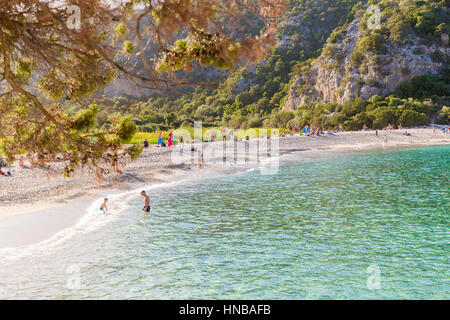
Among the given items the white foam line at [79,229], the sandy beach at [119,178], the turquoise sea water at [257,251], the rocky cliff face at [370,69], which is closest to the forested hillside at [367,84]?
the rocky cliff face at [370,69]

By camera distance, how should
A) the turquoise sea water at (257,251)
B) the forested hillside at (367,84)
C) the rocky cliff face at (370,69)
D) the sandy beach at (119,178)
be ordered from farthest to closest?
1. the rocky cliff face at (370,69)
2. the forested hillside at (367,84)
3. the sandy beach at (119,178)
4. the turquoise sea water at (257,251)

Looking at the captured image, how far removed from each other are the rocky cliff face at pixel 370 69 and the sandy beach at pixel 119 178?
28163 mm

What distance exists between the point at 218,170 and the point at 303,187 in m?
11.4

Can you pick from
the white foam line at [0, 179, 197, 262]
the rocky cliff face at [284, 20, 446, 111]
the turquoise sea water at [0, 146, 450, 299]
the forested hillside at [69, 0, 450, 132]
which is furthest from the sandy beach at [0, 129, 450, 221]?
the rocky cliff face at [284, 20, 446, 111]

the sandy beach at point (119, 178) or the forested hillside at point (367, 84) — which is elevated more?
the forested hillside at point (367, 84)

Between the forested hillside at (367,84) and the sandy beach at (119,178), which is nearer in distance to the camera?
the sandy beach at (119,178)

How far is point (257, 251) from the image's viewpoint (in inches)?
567

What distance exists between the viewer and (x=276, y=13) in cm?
704

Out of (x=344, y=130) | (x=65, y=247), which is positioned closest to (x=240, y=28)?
(x=65, y=247)

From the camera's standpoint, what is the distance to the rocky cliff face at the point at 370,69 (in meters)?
88.1

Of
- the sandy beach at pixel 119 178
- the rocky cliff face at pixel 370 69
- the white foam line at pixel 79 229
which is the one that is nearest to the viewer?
the white foam line at pixel 79 229

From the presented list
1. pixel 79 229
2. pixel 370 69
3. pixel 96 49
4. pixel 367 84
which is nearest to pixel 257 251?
pixel 79 229

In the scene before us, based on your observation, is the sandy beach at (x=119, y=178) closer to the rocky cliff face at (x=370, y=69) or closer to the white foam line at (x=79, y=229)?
the white foam line at (x=79, y=229)
